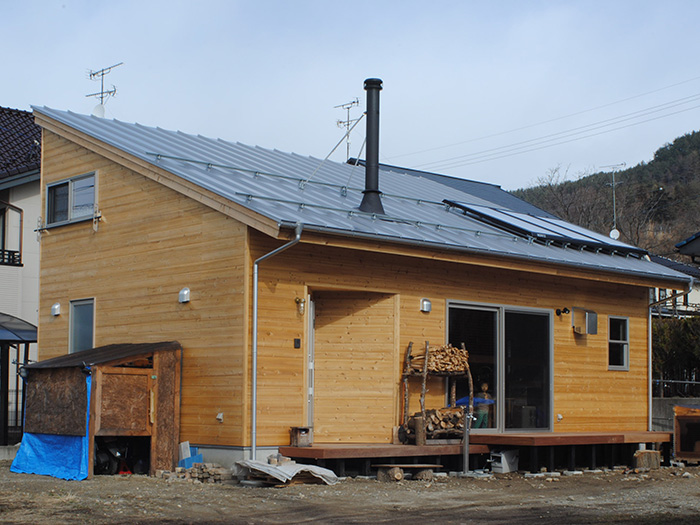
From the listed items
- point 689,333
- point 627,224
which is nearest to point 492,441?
point 689,333

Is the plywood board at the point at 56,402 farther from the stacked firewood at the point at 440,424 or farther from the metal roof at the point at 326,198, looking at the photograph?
the stacked firewood at the point at 440,424

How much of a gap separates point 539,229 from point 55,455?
8.81 m

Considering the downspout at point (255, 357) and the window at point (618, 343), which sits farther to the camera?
the window at point (618, 343)

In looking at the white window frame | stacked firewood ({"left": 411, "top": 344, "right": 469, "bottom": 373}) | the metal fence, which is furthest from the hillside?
stacked firewood ({"left": 411, "top": 344, "right": 469, "bottom": 373})

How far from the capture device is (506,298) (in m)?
14.7

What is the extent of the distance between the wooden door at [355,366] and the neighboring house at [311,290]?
0.02m

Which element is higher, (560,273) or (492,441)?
(560,273)

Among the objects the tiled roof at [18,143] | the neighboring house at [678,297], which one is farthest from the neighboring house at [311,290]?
the neighboring house at [678,297]

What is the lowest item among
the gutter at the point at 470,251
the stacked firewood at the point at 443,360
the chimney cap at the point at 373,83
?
the stacked firewood at the point at 443,360

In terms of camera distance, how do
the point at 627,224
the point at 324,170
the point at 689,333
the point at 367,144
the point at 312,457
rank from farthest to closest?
the point at 627,224 → the point at 689,333 → the point at 324,170 → the point at 367,144 → the point at 312,457

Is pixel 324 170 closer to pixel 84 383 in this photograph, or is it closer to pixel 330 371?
pixel 330 371

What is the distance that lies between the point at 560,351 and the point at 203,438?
640 centimetres

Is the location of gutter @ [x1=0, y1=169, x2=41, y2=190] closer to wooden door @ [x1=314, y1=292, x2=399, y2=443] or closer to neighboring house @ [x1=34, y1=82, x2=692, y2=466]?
neighboring house @ [x1=34, y1=82, x2=692, y2=466]

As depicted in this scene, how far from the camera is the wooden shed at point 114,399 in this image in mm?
11672
